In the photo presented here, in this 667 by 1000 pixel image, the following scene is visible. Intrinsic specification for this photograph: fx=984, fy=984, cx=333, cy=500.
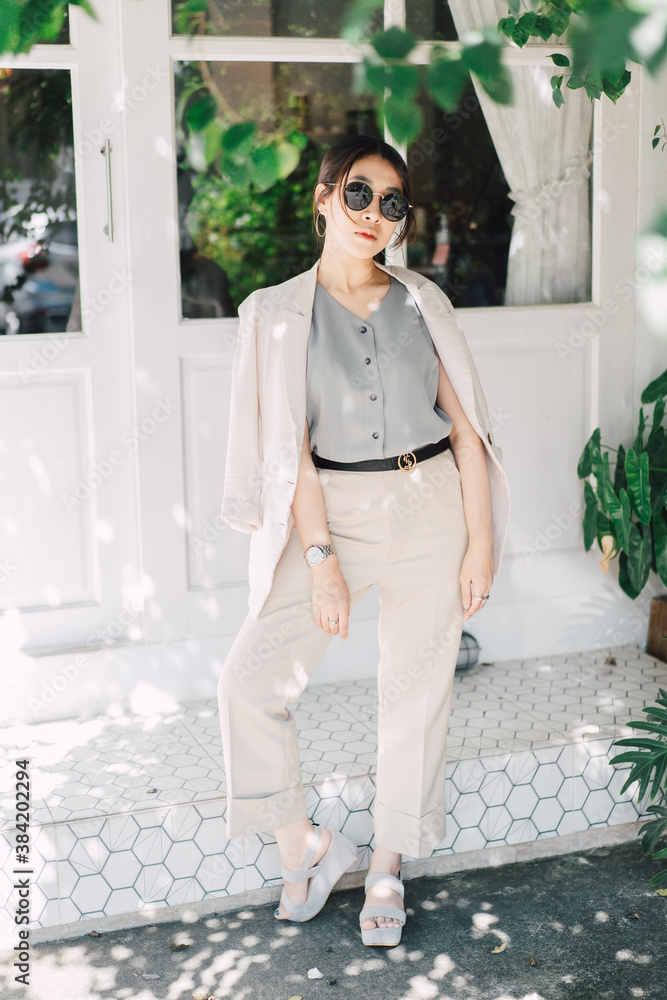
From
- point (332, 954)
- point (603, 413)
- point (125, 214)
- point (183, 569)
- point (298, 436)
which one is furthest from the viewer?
point (603, 413)

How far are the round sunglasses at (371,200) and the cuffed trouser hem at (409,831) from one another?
131 cm

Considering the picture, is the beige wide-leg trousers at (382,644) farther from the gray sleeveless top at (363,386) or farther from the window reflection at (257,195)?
the window reflection at (257,195)

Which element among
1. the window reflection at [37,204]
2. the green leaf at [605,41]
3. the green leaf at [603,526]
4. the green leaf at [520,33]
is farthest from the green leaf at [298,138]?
the green leaf at [605,41]

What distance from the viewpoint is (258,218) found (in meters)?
3.01

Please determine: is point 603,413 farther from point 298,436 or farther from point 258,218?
point 298,436

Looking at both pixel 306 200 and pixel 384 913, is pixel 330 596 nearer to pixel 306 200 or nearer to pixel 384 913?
pixel 384 913

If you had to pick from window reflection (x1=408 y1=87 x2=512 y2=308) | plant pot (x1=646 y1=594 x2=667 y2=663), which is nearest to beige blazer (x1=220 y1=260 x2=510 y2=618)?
window reflection (x1=408 y1=87 x2=512 y2=308)

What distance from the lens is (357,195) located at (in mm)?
1945

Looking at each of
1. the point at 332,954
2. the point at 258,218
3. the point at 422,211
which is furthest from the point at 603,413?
the point at 332,954

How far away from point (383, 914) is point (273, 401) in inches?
46.7

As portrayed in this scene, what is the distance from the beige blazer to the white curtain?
3.98 feet

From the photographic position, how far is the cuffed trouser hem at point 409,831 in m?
2.24

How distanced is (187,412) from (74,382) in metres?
0.34

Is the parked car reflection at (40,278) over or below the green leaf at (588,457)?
over
